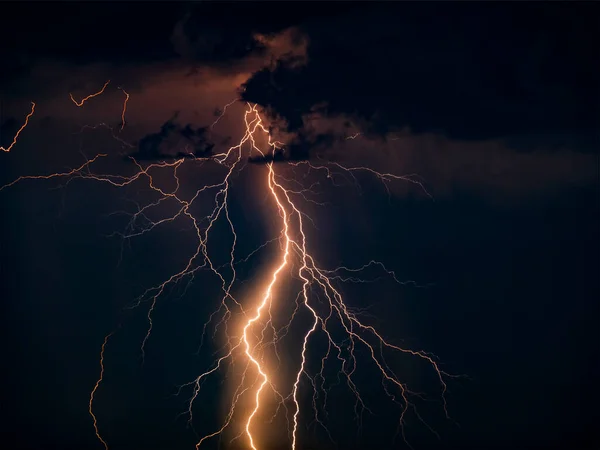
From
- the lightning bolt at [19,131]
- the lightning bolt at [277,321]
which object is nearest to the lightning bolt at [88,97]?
the lightning bolt at [19,131]

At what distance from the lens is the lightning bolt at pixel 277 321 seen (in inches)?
128

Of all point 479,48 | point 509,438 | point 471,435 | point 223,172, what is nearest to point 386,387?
point 471,435

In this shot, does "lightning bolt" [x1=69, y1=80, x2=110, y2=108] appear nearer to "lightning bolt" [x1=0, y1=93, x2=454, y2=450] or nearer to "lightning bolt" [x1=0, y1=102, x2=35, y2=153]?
"lightning bolt" [x1=0, y1=102, x2=35, y2=153]

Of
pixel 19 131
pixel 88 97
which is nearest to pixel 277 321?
pixel 88 97

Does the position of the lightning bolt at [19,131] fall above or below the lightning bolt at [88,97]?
below

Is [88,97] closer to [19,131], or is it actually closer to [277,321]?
[19,131]

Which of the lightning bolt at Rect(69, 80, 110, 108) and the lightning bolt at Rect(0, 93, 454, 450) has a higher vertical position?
the lightning bolt at Rect(69, 80, 110, 108)

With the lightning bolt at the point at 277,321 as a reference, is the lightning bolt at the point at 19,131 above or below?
above

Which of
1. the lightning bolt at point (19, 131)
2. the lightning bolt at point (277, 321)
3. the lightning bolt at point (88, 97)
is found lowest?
the lightning bolt at point (277, 321)

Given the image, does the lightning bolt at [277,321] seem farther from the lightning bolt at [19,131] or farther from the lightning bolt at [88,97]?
the lightning bolt at [88,97]

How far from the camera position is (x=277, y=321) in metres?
3.27

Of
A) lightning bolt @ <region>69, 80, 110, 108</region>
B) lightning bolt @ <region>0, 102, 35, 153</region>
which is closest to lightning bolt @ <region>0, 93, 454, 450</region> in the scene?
lightning bolt @ <region>0, 102, 35, 153</region>

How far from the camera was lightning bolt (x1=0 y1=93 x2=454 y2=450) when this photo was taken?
3250 mm

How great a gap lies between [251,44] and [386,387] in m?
2.48
